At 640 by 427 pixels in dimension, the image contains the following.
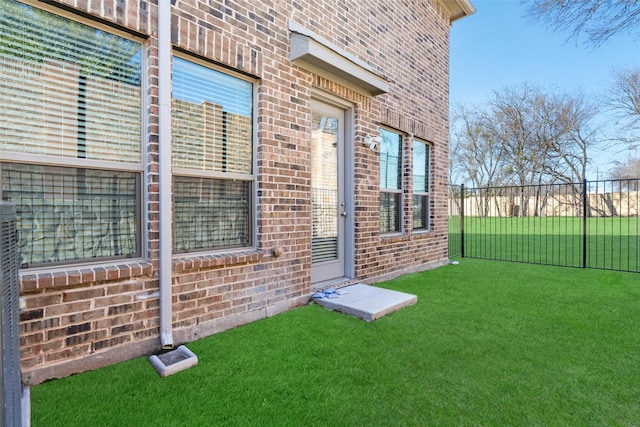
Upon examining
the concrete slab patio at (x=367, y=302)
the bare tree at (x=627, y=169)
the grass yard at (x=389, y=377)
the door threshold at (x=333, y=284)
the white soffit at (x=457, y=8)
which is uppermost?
the white soffit at (x=457, y=8)

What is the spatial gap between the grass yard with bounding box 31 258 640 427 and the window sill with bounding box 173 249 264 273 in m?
0.61

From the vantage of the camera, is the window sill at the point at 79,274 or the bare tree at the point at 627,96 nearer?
the window sill at the point at 79,274

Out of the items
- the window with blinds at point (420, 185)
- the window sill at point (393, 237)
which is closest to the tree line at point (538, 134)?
the window with blinds at point (420, 185)

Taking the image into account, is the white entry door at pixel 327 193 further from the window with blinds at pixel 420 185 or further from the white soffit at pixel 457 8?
the white soffit at pixel 457 8

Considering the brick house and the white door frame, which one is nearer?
the brick house

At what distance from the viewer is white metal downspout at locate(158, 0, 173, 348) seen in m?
2.46

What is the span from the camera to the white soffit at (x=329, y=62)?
3355 millimetres

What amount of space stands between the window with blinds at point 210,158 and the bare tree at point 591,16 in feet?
14.8

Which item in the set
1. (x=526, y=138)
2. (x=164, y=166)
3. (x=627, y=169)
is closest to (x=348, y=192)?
A: (x=164, y=166)

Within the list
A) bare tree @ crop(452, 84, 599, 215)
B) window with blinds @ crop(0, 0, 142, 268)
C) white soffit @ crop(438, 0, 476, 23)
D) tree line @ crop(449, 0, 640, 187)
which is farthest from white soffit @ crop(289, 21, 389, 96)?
tree line @ crop(449, 0, 640, 187)

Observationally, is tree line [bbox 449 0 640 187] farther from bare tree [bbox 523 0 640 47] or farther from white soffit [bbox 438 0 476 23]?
bare tree [bbox 523 0 640 47]

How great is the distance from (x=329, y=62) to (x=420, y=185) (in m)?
3.14

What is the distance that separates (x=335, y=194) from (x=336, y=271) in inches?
40.4

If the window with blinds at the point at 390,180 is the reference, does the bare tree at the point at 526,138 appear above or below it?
above
